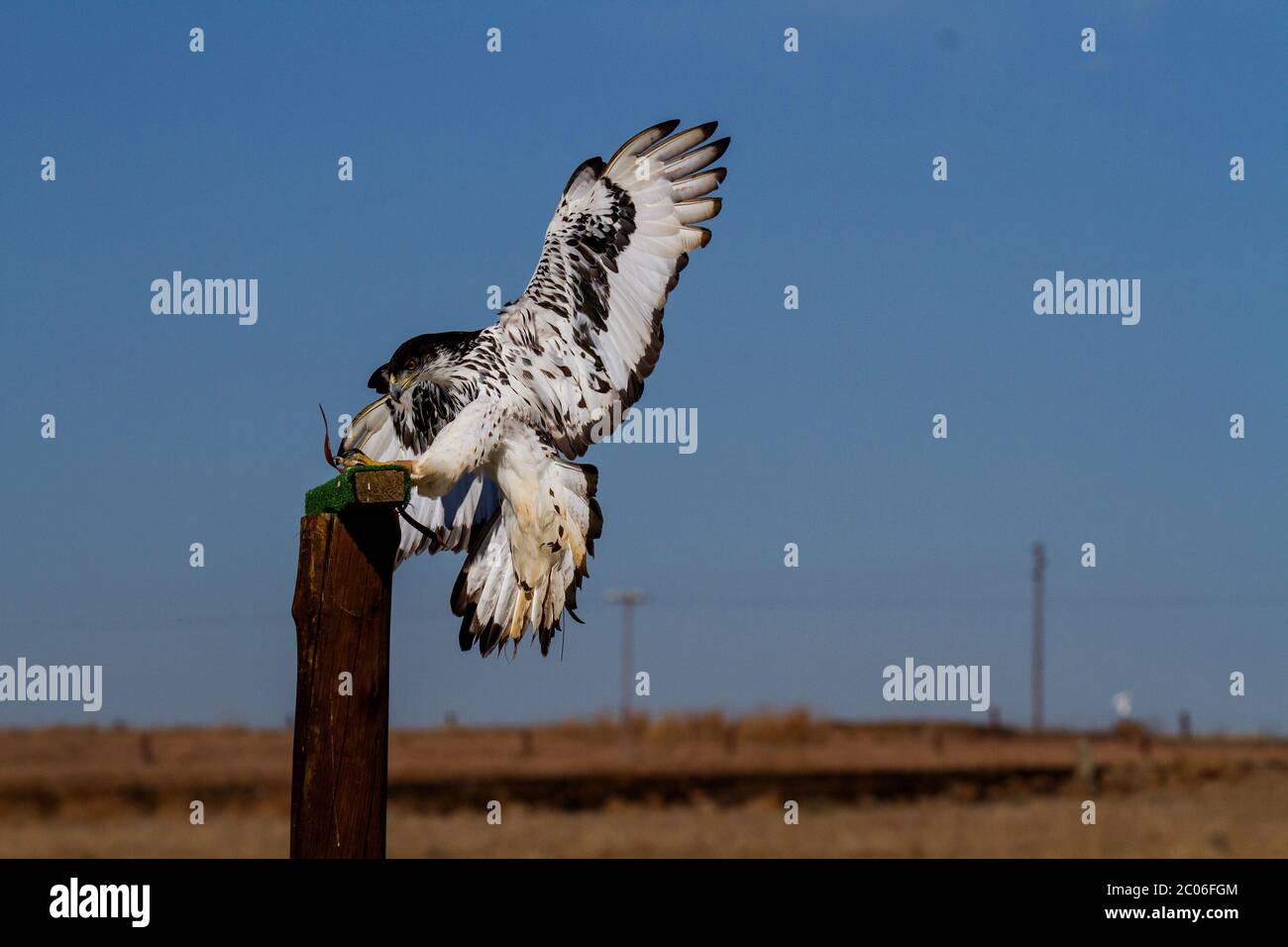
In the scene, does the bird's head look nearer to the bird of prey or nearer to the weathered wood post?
the bird of prey

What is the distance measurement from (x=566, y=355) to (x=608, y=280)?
415 mm

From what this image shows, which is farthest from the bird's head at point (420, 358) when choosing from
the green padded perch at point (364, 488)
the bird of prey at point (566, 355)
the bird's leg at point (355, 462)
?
the green padded perch at point (364, 488)

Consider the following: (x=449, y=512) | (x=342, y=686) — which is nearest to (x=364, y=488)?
(x=342, y=686)

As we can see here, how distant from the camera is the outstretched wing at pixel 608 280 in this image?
24.1 feet

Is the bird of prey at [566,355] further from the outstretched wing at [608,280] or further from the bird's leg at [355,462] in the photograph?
the bird's leg at [355,462]

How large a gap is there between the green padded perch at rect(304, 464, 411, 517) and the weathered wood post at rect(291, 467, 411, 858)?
2 centimetres

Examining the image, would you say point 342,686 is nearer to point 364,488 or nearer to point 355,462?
point 364,488

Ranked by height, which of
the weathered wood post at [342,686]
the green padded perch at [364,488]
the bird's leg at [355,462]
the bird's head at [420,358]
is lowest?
the weathered wood post at [342,686]

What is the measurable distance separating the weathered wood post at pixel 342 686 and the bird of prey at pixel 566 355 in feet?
4.64

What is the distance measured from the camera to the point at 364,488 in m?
5.85

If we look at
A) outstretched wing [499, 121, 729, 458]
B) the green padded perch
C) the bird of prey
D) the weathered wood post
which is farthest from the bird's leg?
outstretched wing [499, 121, 729, 458]

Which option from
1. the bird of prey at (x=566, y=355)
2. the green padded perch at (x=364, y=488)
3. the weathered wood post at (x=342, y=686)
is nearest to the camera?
the weathered wood post at (x=342, y=686)

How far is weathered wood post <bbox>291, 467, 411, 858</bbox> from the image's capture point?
5.54 metres
